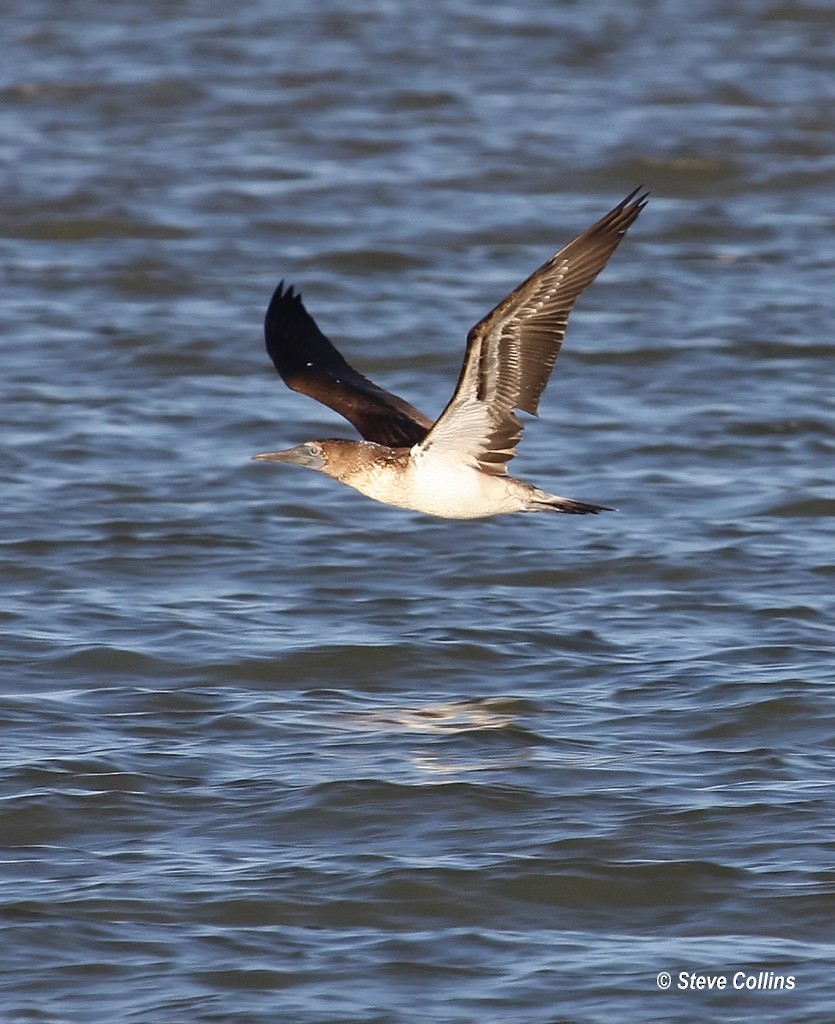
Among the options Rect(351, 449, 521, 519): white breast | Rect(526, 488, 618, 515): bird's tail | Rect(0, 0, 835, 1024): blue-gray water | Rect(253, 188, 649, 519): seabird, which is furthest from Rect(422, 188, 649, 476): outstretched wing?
Rect(0, 0, 835, 1024): blue-gray water

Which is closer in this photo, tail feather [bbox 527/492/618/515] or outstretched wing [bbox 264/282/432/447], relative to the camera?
tail feather [bbox 527/492/618/515]

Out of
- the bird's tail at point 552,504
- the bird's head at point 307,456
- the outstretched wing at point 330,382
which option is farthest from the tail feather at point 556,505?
the bird's head at point 307,456

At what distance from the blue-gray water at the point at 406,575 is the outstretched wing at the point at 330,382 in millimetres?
858

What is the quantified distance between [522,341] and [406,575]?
2.51 m

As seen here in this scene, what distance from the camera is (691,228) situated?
15438mm

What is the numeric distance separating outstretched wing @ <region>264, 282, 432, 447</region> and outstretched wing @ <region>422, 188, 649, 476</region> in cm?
64

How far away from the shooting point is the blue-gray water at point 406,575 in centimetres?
623

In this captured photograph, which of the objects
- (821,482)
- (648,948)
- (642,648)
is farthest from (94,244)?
(648,948)

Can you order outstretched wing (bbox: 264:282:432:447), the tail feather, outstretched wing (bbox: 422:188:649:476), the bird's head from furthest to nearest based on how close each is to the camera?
1. outstretched wing (bbox: 264:282:432:447)
2. the bird's head
3. the tail feather
4. outstretched wing (bbox: 422:188:649:476)

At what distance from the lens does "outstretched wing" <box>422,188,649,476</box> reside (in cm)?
704

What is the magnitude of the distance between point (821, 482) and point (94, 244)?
20.8ft

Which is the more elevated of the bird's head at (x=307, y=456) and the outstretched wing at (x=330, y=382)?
the outstretched wing at (x=330, y=382)

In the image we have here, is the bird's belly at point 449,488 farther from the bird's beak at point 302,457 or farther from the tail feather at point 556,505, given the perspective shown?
the bird's beak at point 302,457

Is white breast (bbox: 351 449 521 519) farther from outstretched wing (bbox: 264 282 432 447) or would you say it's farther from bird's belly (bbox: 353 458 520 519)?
outstretched wing (bbox: 264 282 432 447)
